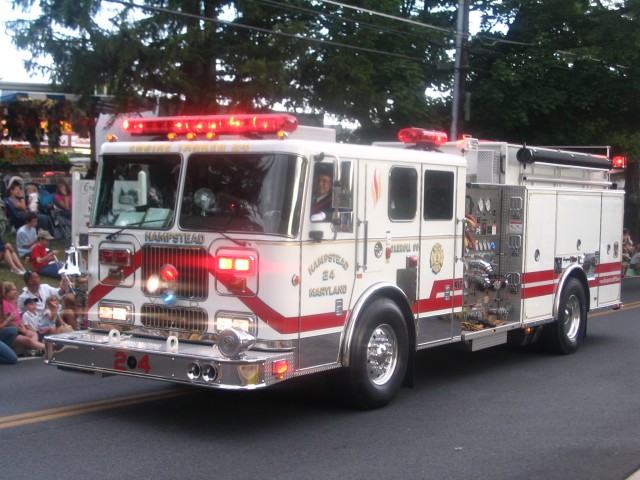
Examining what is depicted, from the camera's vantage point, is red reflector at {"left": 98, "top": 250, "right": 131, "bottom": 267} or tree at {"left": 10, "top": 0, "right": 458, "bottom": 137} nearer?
red reflector at {"left": 98, "top": 250, "right": 131, "bottom": 267}

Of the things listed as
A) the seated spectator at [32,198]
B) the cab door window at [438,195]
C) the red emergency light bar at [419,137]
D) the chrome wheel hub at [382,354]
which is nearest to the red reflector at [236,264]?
the chrome wheel hub at [382,354]

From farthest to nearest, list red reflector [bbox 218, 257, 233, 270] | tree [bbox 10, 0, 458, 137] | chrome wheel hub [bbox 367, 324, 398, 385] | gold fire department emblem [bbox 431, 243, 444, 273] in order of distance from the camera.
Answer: tree [bbox 10, 0, 458, 137], gold fire department emblem [bbox 431, 243, 444, 273], chrome wheel hub [bbox 367, 324, 398, 385], red reflector [bbox 218, 257, 233, 270]

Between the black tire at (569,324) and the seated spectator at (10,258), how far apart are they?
932 centimetres

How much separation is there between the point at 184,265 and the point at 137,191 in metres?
0.94

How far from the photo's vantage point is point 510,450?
7090 millimetres

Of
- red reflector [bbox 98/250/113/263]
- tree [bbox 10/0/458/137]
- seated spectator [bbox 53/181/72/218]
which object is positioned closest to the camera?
red reflector [bbox 98/250/113/263]

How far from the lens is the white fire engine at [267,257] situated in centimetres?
724

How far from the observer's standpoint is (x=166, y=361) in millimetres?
Result: 7105

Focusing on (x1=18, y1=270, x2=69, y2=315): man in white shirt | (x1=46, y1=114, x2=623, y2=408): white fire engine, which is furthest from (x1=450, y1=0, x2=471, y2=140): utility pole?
(x1=18, y1=270, x2=69, y2=315): man in white shirt

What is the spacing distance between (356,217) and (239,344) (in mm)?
1779

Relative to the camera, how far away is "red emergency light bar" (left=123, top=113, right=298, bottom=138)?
746 centimetres

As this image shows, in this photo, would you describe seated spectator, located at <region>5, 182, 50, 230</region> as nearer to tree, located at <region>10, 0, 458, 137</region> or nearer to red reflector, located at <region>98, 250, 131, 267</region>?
tree, located at <region>10, 0, 458, 137</region>

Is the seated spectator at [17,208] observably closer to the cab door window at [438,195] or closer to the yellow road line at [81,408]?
the yellow road line at [81,408]

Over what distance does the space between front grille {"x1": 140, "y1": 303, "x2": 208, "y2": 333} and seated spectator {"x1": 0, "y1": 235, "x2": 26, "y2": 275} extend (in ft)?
28.8
